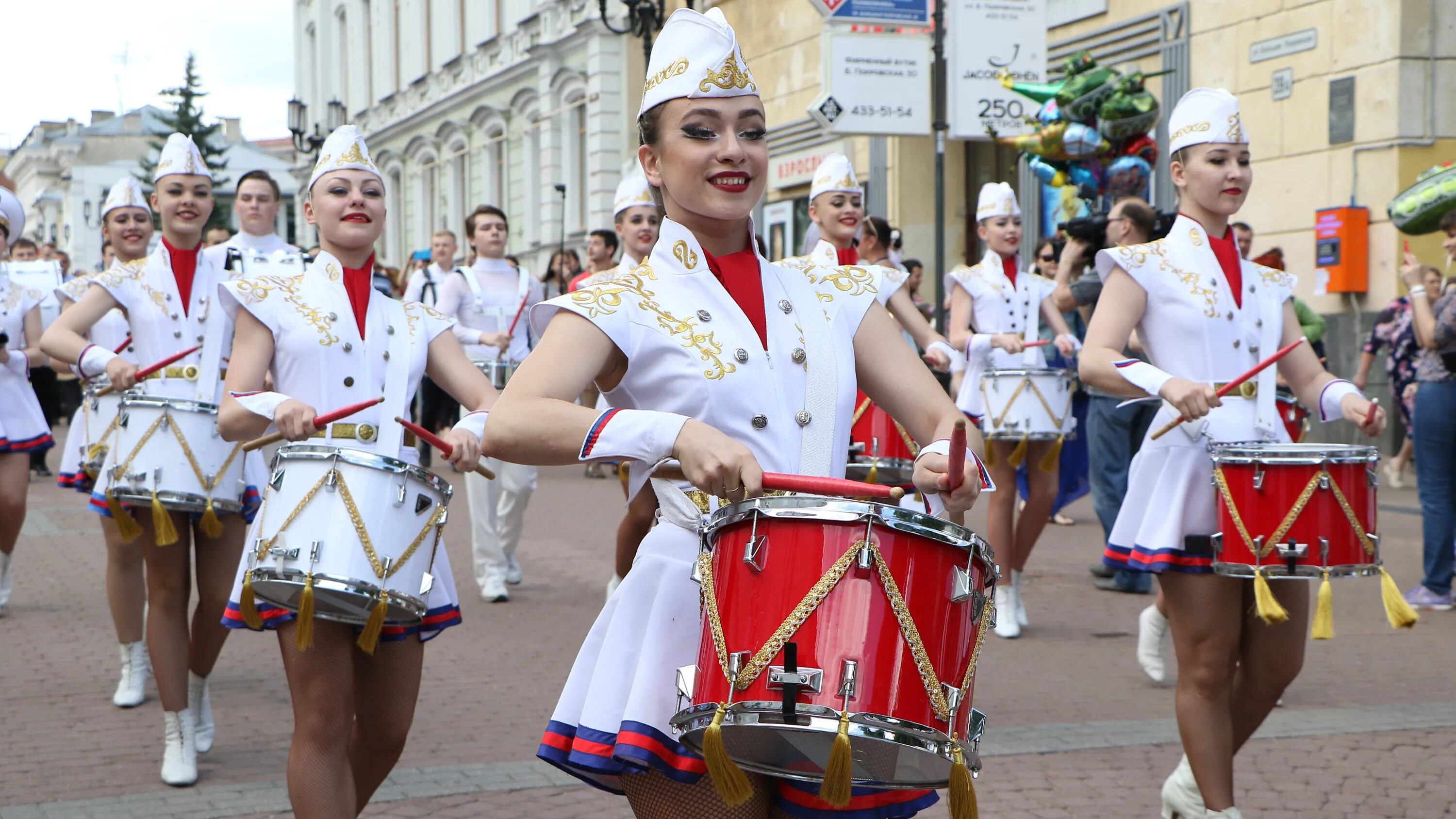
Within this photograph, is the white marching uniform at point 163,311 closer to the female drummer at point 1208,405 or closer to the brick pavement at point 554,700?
the brick pavement at point 554,700

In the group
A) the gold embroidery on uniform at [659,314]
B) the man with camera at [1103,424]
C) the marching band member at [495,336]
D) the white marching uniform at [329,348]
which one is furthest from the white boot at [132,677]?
the man with camera at [1103,424]

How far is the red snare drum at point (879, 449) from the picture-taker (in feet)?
24.5

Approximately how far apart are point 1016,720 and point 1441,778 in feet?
5.15

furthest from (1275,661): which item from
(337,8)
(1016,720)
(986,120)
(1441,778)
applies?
(337,8)

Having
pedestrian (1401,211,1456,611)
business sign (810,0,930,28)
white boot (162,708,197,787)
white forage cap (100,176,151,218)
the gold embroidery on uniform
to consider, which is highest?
business sign (810,0,930,28)

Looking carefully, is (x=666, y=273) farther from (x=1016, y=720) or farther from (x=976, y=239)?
(x=976, y=239)

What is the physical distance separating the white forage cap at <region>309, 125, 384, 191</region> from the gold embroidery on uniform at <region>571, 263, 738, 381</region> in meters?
2.02

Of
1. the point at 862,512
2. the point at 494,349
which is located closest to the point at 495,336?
the point at 494,349

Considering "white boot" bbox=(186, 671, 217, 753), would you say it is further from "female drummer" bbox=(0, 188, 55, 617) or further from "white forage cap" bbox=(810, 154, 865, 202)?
"white forage cap" bbox=(810, 154, 865, 202)

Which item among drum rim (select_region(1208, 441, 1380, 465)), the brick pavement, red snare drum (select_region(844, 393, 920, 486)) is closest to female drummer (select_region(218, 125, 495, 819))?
the brick pavement

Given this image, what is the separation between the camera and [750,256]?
10.4 ft

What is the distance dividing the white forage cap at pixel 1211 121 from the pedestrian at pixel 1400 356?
4.45 m

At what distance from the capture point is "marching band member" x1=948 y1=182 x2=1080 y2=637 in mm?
8336

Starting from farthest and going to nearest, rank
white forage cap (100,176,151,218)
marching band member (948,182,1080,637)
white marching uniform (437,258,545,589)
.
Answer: white marching uniform (437,258,545,589) → marching band member (948,182,1080,637) → white forage cap (100,176,151,218)
